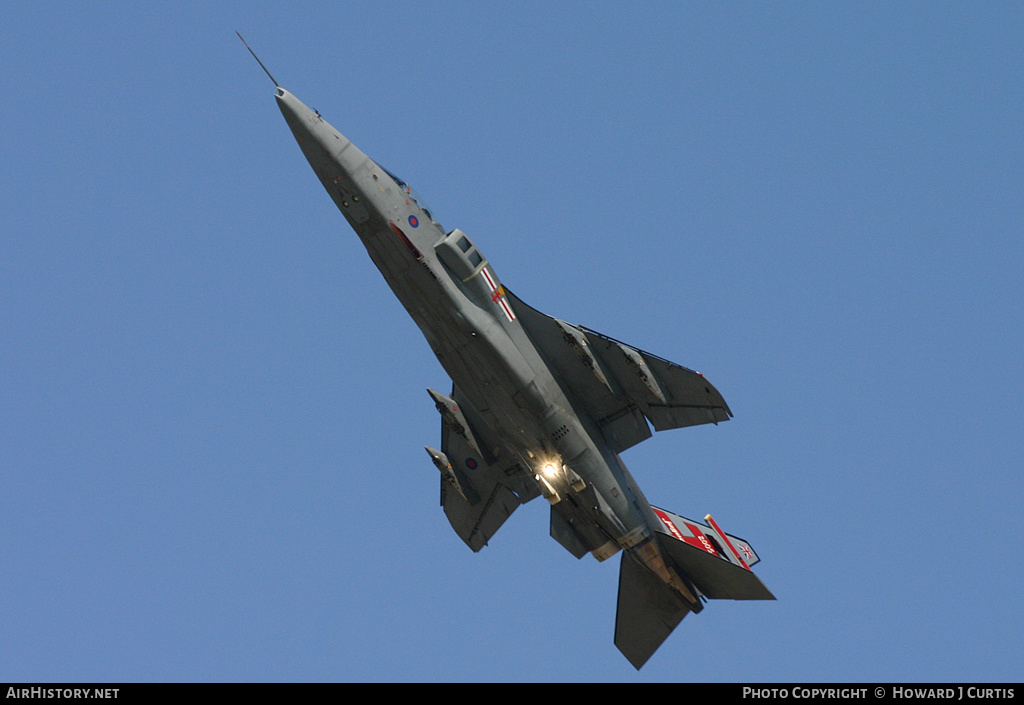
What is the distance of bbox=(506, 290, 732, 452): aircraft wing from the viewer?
26422mm

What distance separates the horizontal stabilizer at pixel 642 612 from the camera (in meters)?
29.2

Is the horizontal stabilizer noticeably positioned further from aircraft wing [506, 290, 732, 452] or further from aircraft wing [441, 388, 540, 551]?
aircraft wing [506, 290, 732, 452]

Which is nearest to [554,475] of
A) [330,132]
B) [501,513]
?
[501,513]

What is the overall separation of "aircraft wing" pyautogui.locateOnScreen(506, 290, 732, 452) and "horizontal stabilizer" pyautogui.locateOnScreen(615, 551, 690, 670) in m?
4.01

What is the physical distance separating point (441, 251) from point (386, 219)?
143 cm

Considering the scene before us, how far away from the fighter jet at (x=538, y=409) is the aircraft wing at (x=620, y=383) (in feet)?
0.10

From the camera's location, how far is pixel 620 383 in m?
27.3

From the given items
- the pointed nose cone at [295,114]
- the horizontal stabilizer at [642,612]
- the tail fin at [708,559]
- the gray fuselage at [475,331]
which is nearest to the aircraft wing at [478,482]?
the gray fuselage at [475,331]

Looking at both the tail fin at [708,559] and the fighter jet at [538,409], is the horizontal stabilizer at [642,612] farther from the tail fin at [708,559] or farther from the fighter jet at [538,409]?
the tail fin at [708,559]

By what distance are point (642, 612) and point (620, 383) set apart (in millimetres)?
6677

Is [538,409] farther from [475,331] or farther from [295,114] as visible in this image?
[295,114]
